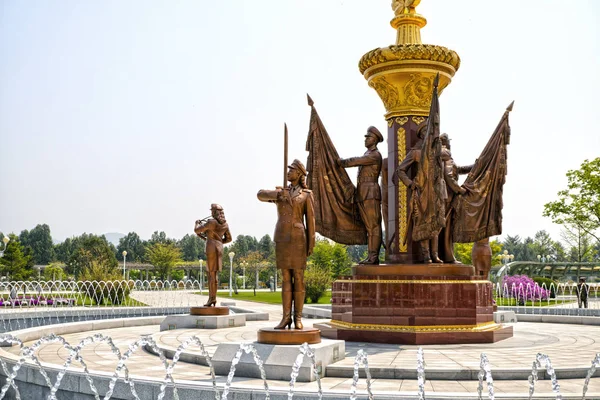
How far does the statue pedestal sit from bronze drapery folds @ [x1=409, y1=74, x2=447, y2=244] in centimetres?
64

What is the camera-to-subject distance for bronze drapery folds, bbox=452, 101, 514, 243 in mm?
Result: 11039

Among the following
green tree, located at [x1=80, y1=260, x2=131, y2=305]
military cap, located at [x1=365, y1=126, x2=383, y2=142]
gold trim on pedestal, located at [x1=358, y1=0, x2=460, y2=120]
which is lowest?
green tree, located at [x1=80, y1=260, x2=131, y2=305]

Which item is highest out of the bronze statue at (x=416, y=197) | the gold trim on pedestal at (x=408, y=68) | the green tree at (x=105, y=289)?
the gold trim on pedestal at (x=408, y=68)

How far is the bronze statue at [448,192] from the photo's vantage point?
10742 mm

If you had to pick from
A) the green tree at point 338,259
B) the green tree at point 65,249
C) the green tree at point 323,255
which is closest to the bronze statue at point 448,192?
the green tree at point 323,255

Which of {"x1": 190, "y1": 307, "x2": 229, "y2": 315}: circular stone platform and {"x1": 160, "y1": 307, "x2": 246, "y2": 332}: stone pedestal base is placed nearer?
{"x1": 160, "y1": 307, "x2": 246, "y2": 332}: stone pedestal base

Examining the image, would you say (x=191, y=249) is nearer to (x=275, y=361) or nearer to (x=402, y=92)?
(x=402, y=92)

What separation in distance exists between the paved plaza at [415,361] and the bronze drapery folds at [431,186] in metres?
1.92

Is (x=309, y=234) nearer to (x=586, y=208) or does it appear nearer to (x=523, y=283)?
(x=523, y=283)

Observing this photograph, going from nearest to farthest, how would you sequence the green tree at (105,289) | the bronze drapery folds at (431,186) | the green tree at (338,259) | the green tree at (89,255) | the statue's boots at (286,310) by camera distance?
the statue's boots at (286,310)
the bronze drapery folds at (431,186)
the green tree at (105,289)
the green tree at (338,259)
the green tree at (89,255)

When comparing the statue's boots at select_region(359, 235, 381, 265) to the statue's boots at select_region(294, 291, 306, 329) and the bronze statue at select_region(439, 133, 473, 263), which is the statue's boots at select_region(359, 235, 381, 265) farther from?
the statue's boots at select_region(294, 291, 306, 329)

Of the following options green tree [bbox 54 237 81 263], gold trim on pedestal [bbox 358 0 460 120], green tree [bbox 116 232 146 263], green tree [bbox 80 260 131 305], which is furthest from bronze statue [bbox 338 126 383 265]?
green tree [bbox 54 237 81 263]

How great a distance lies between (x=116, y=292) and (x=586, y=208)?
943 inches

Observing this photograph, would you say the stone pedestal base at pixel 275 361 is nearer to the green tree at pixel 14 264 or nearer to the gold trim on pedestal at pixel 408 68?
the gold trim on pedestal at pixel 408 68
